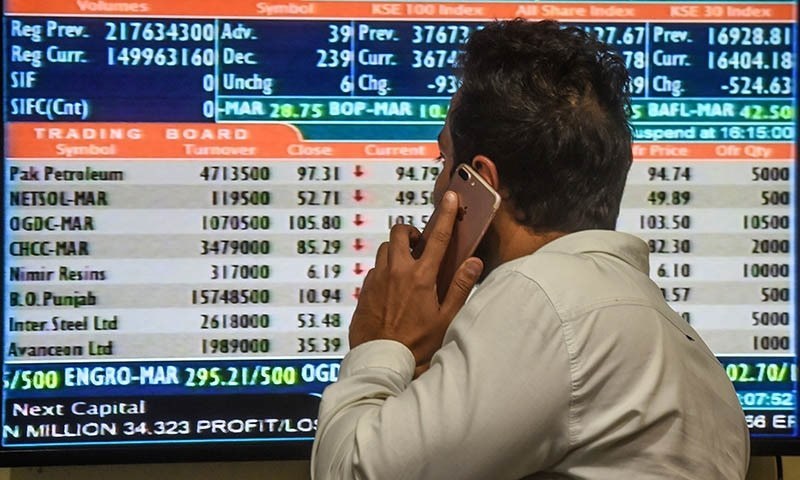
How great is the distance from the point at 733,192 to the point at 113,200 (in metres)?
1.03

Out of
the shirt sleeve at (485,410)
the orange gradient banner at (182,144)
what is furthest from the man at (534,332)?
the orange gradient banner at (182,144)

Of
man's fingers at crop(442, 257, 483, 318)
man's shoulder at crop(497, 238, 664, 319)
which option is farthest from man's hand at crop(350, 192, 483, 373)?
man's shoulder at crop(497, 238, 664, 319)

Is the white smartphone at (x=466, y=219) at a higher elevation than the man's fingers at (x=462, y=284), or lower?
higher

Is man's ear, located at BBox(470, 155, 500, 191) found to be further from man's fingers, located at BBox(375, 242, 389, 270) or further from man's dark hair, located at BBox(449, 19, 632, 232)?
man's fingers, located at BBox(375, 242, 389, 270)

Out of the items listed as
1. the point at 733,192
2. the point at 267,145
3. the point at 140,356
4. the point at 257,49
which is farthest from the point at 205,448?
the point at 733,192

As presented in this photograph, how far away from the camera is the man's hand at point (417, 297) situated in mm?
1240

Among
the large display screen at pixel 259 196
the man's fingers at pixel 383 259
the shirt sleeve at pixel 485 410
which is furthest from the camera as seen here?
the large display screen at pixel 259 196

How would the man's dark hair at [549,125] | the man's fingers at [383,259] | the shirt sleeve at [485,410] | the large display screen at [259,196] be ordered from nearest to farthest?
the shirt sleeve at [485,410] < the man's dark hair at [549,125] < the man's fingers at [383,259] < the large display screen at [259,196]

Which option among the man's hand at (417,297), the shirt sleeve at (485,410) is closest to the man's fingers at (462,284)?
the man's hand at (417,297)

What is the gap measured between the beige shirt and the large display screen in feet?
2.40

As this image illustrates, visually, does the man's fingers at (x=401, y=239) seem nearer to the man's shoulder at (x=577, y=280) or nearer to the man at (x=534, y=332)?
the man at (x=534, y=332)

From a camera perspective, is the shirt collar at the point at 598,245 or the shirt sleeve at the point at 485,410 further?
the shirt collar at the point at 598,245

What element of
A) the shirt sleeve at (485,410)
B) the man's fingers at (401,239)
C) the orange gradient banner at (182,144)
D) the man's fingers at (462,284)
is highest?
the orange gradient banner at (182,144)

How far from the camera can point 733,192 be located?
6.37 feet
